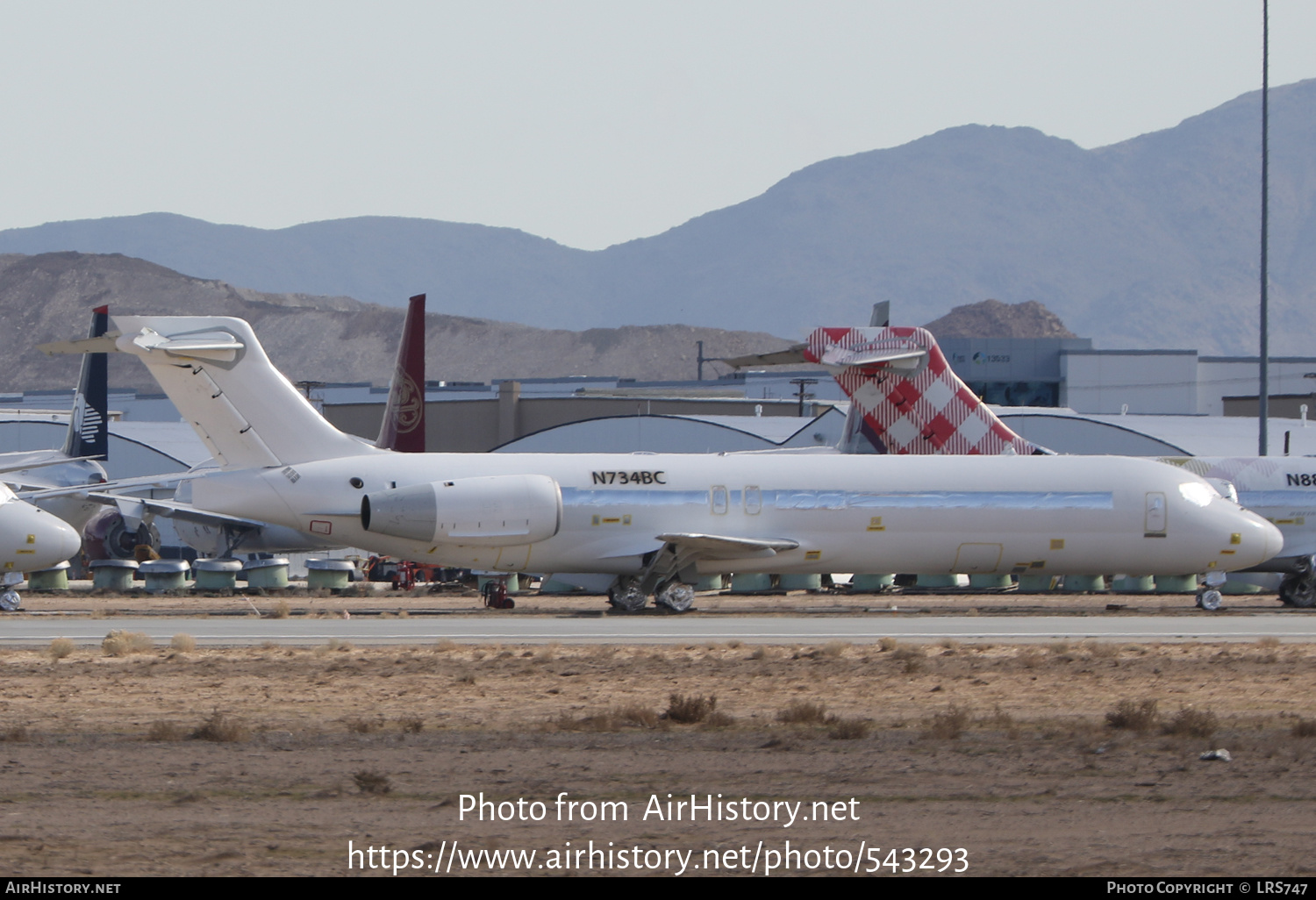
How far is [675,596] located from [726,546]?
1828 millimetres

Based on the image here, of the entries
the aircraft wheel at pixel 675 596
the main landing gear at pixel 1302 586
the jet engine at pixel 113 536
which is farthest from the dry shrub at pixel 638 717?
the jet engine at pixel 113 536

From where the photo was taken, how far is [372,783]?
12969mm

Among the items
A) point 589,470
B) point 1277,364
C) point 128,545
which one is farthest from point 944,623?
point 1277,364

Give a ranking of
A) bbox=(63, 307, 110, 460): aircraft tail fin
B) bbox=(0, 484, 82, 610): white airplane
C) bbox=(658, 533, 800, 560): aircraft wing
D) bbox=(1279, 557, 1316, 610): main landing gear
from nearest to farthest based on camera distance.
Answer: bbox=(658, 533, 800, 560): aircraft wing
bbox=(0, 484, 82, 610): white airplane
bbox=(1279, 557, 1316, 610): main landing gear
bbox=(63, 307, 110, 460): aircraft tail fin

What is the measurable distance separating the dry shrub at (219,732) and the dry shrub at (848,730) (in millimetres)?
6117

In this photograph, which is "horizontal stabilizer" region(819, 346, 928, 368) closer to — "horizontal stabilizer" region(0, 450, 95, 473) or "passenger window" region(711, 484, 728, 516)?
"passenger window" region(711, 484, 728, 516)

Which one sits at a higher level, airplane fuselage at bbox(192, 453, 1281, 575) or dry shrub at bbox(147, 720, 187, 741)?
airplane fuselage at bbox(192, 453, 1281, 575)

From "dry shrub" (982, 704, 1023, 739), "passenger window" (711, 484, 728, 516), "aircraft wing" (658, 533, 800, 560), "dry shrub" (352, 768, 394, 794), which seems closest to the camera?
"dry shrub" (352, 768, 394, 794)

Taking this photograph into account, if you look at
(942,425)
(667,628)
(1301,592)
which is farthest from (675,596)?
(1301,592)

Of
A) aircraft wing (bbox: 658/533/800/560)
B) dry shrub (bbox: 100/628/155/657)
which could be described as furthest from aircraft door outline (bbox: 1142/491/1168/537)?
dry shrub (bbox: 100/628/155/657)

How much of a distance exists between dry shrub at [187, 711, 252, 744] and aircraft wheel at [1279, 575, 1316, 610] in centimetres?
2934

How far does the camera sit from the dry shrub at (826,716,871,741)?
630 inches

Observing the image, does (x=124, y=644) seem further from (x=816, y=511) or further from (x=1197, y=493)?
(x=1197, y=493)

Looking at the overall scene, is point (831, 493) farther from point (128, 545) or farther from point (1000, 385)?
point (1000, 385)
